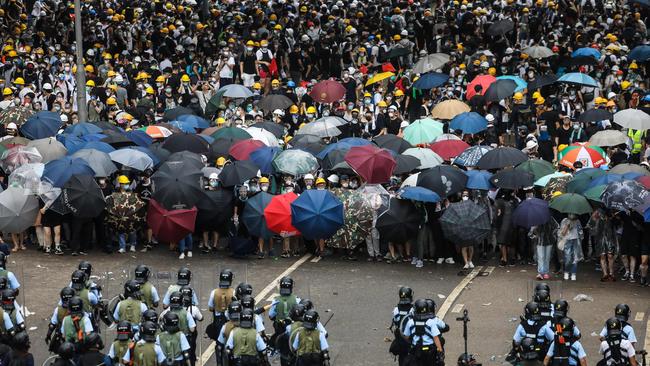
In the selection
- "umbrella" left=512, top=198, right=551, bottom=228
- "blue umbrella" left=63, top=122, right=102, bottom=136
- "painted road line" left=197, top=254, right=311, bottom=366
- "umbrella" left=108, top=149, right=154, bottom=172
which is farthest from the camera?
"blue umbrella" left=63, top=122, right=102, bottom=136

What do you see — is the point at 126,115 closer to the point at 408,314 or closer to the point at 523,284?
the point at 523,284

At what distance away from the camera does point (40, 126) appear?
29297 mm

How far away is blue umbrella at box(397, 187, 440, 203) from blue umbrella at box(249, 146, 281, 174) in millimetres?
3016

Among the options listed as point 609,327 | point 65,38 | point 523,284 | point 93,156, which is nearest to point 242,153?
point 93,156

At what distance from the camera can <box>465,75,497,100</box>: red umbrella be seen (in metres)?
32.2

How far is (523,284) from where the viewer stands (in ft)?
81.0

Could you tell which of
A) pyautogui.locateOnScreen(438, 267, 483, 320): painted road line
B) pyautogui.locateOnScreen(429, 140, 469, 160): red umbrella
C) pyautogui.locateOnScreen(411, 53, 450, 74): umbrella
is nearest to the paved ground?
pyautogui.locateOnScreen(438, 267, 483, 320): painted road line

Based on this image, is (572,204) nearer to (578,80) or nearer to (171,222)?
(171,222)

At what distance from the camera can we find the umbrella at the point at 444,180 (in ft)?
83.5

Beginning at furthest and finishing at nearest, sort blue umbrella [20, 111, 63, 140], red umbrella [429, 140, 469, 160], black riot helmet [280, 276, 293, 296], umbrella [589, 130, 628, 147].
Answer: blue umbrella [20, 111, 63, 140] < red umbrella [429, 140, 469, 160] < umbrella [589, 130, 628, 147] < black riot helmet [280, 276, 293, 296]

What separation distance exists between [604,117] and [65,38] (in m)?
17.7

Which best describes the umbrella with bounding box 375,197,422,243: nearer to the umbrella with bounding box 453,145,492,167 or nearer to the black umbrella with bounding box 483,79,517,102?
the umbrella with bounding box 453,145,492,167

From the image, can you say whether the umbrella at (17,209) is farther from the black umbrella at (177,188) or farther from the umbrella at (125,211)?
the black umbrella at (177,188)

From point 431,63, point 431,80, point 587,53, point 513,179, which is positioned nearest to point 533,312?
point 513,179
